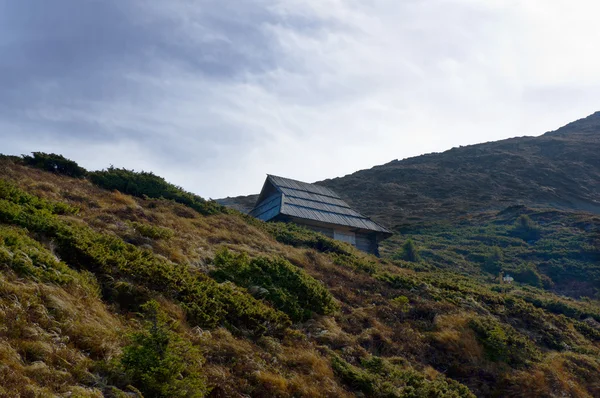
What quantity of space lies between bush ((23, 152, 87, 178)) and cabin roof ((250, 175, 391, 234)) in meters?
12.0

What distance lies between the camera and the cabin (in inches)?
1264

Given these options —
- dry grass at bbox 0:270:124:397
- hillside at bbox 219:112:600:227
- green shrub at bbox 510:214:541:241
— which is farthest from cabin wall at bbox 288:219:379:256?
hillside at bbox 219:112:600:227

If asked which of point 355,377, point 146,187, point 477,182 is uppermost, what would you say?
point 477,182

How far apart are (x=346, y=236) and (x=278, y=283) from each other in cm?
1897

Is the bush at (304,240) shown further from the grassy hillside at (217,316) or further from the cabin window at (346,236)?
the cabin window at (346,236)

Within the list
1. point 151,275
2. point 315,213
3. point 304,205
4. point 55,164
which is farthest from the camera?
point 304,205

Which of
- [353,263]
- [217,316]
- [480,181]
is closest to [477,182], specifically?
[480,181]

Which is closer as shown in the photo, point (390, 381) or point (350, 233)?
point (390, 381)

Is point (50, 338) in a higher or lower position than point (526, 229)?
lower

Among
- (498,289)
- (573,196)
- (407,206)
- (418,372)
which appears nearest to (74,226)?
(418,372)

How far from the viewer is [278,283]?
14.9 m

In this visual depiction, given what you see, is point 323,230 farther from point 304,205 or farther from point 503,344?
point 503,344

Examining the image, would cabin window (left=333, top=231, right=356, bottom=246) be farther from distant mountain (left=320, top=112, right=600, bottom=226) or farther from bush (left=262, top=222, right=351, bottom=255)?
distant mountain (left=320, top=112, right=600, bottom=226)

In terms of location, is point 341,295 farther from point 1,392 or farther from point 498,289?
point 498,289
